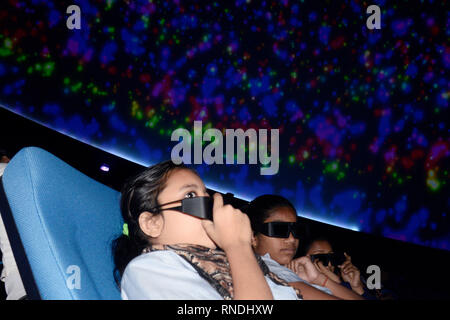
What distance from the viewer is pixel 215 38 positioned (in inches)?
120

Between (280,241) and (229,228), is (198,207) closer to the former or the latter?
(229,228)

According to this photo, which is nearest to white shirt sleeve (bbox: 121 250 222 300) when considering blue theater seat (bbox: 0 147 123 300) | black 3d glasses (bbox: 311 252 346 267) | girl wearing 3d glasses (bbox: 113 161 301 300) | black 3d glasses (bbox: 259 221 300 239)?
girl wearing 3d glasses (bbox: 113 161 301 300)

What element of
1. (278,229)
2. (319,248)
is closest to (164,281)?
(278,229)

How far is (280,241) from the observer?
5.77 feet

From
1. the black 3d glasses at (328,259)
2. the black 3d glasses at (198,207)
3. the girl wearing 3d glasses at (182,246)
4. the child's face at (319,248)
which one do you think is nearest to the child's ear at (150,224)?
the girl wearing 3d glasses at (182,246)

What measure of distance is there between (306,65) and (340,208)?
4.71 ft

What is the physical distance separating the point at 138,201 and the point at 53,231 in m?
0.35

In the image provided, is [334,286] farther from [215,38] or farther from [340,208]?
[215,38]

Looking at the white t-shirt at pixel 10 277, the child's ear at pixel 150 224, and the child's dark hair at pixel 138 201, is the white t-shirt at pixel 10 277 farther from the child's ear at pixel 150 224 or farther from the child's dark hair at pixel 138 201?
the child's ear at pixel 150 224

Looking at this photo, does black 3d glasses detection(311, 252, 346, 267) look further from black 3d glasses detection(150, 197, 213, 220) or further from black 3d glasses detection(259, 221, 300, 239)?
black 3d glasses detection(150, 197, 213, 220)

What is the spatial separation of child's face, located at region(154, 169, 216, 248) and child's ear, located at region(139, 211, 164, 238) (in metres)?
0.02

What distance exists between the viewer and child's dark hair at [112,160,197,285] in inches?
44.5

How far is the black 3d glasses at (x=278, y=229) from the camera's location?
1738 millimetres
